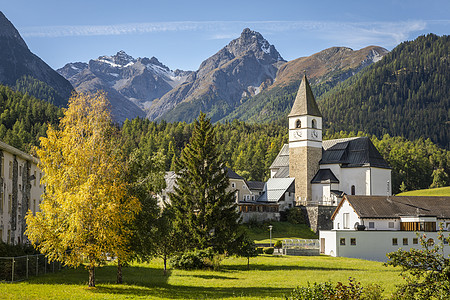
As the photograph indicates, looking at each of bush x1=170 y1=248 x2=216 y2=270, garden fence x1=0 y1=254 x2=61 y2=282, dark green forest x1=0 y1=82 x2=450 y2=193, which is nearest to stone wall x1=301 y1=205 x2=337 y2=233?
dark green forest x1=0 y1=82 x2=450 y2=193

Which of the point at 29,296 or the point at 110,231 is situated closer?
the point at 29,296

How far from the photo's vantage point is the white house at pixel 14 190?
135 ft

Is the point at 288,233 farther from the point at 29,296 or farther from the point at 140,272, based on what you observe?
the point at 29,296

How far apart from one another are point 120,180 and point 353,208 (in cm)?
3959

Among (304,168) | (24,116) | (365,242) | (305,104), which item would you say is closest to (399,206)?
(365,242)

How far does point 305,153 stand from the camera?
9038 centimetres

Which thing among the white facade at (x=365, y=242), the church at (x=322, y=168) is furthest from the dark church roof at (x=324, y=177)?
the white facade at (x=365, y=242)

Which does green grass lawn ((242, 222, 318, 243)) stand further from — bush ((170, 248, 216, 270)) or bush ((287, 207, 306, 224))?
bush ((170, 248, 216, 270))

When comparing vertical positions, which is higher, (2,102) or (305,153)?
(2,102)

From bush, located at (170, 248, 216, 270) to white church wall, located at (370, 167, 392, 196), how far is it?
49.5 metres

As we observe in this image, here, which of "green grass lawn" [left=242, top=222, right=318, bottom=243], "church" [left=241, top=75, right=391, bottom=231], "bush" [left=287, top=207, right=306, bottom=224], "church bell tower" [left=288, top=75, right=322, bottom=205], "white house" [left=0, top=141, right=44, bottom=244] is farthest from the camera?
"church bell tower" [left=288, top=75, right=322, bottom=205]

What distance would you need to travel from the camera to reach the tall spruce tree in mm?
46594

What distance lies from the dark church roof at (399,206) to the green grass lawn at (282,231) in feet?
45.9

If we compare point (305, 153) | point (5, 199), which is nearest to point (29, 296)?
point (5, 199)
